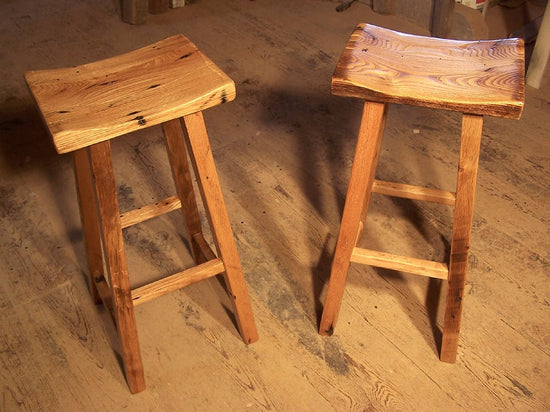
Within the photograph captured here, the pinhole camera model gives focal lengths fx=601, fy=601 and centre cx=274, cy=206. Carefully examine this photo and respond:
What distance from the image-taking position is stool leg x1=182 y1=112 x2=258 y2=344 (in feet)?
4.40

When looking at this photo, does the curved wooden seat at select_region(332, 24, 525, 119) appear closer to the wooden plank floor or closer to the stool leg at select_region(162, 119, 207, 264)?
the stool leg at select_region(162, 119, 207, 264)

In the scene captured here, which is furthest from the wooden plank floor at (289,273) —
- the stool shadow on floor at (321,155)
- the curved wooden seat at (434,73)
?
the curved wooden seat at (434,73)

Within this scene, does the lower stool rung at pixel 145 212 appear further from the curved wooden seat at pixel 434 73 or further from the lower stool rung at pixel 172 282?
the curved wooden seat at pixel 434 73

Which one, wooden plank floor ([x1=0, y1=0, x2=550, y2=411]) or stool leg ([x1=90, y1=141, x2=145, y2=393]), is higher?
→ stool leg ([x1=90, y1=141, x2=145, y2=393])

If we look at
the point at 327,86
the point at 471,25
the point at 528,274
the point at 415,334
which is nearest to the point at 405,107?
the point at 327,86

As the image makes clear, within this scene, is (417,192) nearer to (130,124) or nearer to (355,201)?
(355,201)

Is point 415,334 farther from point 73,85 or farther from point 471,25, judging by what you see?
point 471,25

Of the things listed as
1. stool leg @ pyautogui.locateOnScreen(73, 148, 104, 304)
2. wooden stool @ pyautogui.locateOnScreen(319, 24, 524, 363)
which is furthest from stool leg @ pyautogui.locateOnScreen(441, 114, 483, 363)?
stool leg @ pyautogui.locateOnScreen(73, 148, 104, 304)

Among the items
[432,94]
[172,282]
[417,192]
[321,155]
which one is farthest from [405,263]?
[321,155]

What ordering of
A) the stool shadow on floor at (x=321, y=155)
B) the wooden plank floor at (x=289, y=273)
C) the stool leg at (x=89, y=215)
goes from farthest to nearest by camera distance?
1. the stool shadow on floor at (x=321, y=155)
2. the wooden plank floor at (x=289, y=273)
3. the stool leg at (x=89, y=215)

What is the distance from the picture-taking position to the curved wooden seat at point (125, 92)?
3.93ft

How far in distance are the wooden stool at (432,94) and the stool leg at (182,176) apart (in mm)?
493

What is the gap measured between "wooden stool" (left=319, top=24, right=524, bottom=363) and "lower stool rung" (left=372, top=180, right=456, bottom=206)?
1.05 feet

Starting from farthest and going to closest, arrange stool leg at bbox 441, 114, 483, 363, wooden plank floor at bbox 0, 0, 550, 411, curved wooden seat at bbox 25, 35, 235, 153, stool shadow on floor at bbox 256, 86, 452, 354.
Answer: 1. stool shadow on floor at bbox 256, 86, 452, 354
2. wooden plank floor at bbox 0, 0, 550, 411
3. stool leg at bbox 441, 114, 483, 363
4. curved wooden seat at bbox 25, 35, 235, 153
